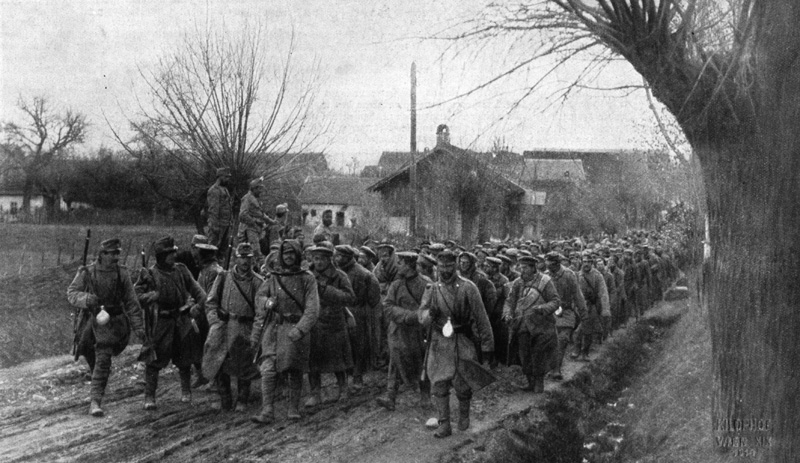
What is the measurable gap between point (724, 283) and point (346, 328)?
15.5 ft

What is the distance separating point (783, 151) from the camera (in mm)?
6672

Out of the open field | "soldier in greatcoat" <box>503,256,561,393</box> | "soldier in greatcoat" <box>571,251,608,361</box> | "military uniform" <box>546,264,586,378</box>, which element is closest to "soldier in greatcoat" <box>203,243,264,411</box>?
"soldier in greatcoat" <box>503,256,561,393</box>

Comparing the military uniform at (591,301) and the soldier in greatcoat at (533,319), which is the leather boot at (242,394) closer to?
the soldier in greatcoat at (533,319)

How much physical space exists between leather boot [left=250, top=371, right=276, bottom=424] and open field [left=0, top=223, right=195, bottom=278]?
1613cm

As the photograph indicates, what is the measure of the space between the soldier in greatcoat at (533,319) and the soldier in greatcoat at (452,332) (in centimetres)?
284

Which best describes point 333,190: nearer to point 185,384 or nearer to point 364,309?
point 364,309

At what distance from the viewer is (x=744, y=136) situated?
680 cm

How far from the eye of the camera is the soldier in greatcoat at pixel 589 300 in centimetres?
1441

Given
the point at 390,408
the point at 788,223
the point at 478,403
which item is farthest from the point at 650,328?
the point at 788,223

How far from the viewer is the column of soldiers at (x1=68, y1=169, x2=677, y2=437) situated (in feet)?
28.1

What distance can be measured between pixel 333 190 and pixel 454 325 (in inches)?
1915

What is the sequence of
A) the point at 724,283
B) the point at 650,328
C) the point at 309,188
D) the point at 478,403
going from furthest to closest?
the point at 309,188, the point at 650,328, the point at 478,403, the point at 724,283

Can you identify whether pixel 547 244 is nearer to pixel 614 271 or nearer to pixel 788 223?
pixel 614 271

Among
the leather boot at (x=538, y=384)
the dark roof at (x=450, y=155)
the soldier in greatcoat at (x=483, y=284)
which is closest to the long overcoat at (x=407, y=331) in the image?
the soldier in greatcoat at (x=483, y=284)
